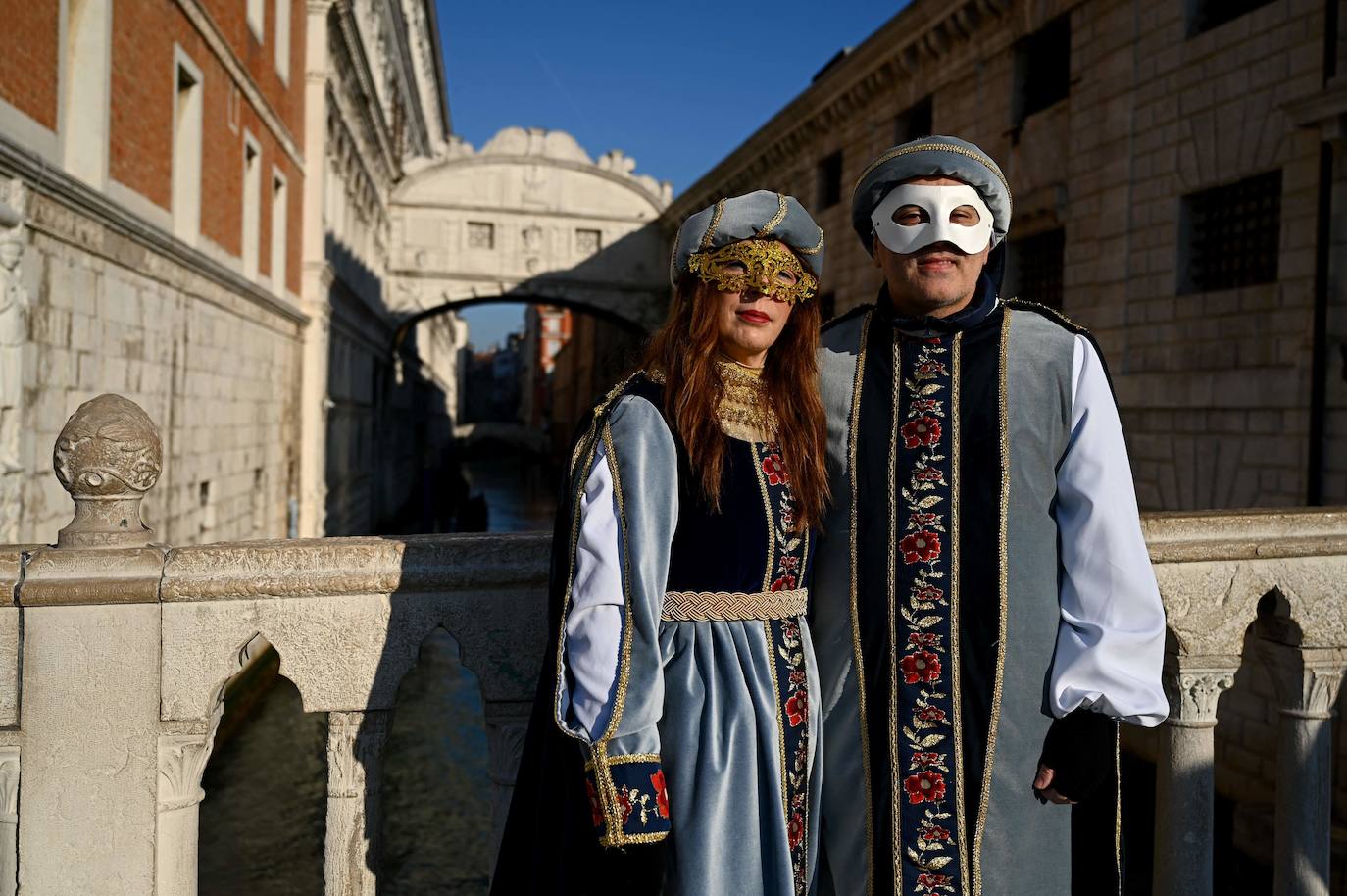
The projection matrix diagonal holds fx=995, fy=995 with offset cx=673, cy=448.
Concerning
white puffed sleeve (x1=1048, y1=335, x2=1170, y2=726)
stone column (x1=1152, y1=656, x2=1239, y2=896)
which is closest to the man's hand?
white puffed sleeve (x1=1048, y1=335, x2=1170, y2=726)

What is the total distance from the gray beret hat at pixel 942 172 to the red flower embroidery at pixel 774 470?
1.90 feet

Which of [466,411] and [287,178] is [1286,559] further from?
[466,411]

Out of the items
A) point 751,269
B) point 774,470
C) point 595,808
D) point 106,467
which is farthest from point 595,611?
point 106,467

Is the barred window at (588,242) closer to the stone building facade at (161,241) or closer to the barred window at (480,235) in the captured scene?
the barred window at (480,235)

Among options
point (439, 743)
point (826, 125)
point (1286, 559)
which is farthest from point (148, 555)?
point (826, 125)

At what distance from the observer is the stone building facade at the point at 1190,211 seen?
23.3ft

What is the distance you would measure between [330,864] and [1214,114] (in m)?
8.77

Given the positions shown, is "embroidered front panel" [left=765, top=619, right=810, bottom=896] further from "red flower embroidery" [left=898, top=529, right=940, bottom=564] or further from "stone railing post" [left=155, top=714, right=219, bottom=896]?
"stone railing post" [left=155, top=714, right=219, bottom=896]

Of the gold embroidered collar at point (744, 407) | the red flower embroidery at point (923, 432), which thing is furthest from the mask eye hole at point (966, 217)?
the gold embroidered collar at point (744, 407)

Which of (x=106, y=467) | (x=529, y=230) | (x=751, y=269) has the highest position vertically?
(x=529, y=230)

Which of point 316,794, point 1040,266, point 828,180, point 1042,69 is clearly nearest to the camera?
point 316,794

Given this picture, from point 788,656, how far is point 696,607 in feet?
0.72

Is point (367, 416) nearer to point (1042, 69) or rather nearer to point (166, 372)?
point (166, 372)

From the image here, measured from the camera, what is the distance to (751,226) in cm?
203
